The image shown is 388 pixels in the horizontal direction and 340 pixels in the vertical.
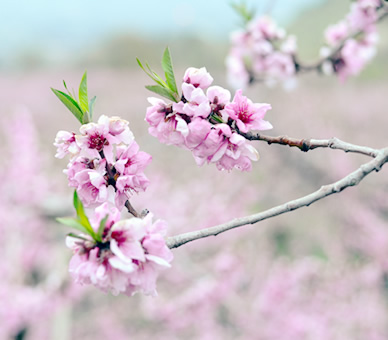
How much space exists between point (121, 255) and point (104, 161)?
0.25 metres

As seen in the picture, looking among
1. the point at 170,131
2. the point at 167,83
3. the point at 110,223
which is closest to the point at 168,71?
the point at 167,83

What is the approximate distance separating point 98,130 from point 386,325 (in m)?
5.31

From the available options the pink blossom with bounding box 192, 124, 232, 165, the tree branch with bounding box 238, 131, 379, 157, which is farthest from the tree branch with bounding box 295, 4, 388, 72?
the pink blossom with bounding box 192, 124, 232, 165

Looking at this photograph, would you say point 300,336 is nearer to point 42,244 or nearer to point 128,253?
point 42,244

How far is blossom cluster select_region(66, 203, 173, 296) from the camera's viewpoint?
0.75 meters

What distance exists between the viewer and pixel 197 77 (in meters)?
0.89

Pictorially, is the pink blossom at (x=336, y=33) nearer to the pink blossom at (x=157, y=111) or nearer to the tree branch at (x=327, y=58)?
the tree branch at (x=327, y=58)

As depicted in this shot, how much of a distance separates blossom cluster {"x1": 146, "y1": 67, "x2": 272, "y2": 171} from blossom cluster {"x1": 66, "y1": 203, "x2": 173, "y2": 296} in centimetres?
19

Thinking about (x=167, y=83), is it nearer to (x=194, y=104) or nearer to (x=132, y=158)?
(x=194, y=104)

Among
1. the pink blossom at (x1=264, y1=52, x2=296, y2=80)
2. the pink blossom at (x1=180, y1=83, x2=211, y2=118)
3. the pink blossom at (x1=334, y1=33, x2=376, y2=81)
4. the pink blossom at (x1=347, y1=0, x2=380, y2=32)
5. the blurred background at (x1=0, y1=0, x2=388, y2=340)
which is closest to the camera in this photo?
the pink blossom at (x1=180, y1=83, x2=211, y2=118)

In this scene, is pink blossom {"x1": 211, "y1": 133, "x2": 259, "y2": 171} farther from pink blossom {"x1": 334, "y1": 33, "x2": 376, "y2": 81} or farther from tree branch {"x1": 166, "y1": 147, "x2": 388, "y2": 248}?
pink blossom {"x1": 334, "y1": 33, "x2": 376, "y2": 81}

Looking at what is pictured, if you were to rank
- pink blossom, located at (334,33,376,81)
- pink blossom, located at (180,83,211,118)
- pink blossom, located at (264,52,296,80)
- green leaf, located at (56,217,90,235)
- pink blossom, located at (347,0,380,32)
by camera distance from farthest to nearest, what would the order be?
pink blossom, located at (264,52,296,80)
pink blossom, located at (334,33,376,81)
pink blossom, located at (347,0,380,32)
pink blossom, located at (180,83,211,118)
green leaf, located at (56,217,90,235)

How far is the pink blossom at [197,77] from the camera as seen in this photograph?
889 mm

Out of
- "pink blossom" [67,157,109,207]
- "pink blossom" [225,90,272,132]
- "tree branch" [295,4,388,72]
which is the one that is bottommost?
"pink blossom" [67,157,109,207]
